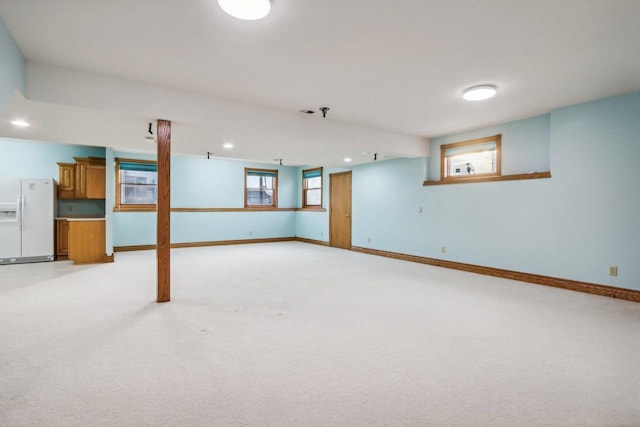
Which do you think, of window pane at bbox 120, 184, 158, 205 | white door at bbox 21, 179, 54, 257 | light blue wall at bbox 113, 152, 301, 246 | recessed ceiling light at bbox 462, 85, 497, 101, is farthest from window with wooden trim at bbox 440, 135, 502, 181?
white door at bbox 21, 179, 54, 257

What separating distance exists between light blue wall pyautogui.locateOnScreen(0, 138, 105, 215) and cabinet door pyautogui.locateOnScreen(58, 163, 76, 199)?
0.66 ft

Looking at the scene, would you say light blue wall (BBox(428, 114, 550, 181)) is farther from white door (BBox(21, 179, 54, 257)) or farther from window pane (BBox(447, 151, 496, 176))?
white door (BBox(21, 179, 54, 257))

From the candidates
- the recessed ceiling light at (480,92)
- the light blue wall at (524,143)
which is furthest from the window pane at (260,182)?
the recessed ceiling light at (480,92)

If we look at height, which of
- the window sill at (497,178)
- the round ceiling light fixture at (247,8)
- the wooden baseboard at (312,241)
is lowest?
the wooden baseboard at (312,241)

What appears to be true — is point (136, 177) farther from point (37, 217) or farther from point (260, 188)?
point (260, 188)

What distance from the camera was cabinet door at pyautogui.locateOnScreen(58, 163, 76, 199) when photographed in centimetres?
646

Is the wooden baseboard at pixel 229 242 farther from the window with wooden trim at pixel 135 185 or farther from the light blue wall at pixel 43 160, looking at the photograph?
the light blue wall at pixel 43 160

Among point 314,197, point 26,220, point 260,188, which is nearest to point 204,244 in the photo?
point 260,188

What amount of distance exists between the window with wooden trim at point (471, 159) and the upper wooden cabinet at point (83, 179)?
6902mm

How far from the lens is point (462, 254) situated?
5672 mm

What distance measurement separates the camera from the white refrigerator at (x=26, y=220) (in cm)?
580

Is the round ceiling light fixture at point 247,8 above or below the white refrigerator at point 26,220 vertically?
above

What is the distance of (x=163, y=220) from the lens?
3678 millimetres

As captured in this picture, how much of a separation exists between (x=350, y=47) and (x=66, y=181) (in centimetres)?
669
